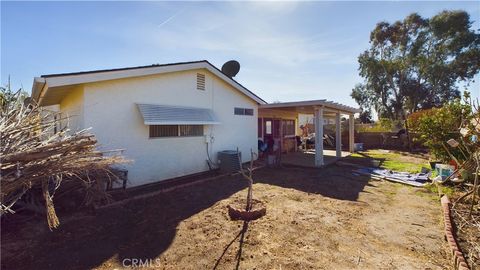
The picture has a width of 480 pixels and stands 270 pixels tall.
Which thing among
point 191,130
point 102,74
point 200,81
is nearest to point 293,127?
point 200,81

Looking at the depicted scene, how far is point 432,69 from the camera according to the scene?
76.3 feet

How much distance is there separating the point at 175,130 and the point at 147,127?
118 centimetres

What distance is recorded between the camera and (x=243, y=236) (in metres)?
4.39

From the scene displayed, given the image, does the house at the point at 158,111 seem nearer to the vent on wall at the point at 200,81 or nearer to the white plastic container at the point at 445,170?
the vent on wall at the point at 200,81

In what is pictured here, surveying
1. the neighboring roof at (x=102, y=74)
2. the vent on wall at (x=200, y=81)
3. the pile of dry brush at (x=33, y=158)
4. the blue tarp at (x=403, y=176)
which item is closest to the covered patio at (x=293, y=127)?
the blue tarp at (x=403, y=176)

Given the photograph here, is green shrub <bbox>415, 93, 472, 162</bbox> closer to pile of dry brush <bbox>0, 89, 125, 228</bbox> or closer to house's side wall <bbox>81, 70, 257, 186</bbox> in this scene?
house's side wall <bbox>81, 70, 257, 186</bbox>

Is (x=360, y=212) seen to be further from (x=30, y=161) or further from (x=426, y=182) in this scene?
(x=30, y=161)

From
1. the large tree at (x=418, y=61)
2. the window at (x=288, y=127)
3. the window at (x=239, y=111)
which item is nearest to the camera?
the window at (x=239, y=111)

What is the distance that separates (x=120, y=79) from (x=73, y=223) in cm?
435

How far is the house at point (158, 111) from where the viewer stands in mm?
6938

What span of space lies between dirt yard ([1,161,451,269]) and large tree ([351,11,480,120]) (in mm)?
21504

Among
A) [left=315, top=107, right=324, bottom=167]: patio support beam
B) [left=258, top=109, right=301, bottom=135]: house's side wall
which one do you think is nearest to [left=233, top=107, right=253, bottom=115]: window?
[left=258, top=109, right=301, bottom=135]: house's side wall

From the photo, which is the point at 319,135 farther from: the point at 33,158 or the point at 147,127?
the point at 33,158

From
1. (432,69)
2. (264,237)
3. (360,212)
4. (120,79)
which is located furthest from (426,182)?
(432,69)
